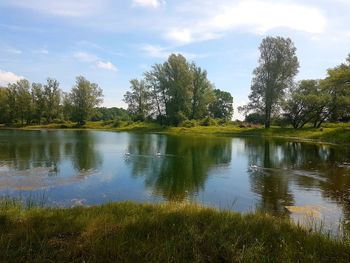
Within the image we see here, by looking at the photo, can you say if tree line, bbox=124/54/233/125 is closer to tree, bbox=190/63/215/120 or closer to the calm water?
tree, bbox=190/63/215/120

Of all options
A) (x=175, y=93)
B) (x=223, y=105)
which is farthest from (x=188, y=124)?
(x=223, y=105)

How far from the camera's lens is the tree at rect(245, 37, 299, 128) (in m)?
71.0

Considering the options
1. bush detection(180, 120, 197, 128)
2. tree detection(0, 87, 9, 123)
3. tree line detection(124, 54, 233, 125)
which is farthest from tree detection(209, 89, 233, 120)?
tree detection(0, 87, 9, 123)

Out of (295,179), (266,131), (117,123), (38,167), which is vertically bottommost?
(295,179)

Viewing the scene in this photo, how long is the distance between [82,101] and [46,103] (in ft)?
45.9

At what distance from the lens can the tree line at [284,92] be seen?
224 ft

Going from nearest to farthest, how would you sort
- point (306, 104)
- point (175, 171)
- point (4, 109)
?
point (175, 171) → point (306, 104) → point (4, 109)

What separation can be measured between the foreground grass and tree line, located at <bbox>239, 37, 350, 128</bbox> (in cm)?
6361

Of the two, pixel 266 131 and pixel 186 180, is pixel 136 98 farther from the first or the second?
pixel 186 180

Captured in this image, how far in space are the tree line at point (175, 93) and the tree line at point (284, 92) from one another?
19.7 m

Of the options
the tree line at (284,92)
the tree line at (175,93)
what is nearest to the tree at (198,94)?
the tree line at (175,93)

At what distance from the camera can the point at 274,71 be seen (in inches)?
2790

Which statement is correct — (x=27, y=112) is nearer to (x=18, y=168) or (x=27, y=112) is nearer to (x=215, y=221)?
(x=18, y=168)

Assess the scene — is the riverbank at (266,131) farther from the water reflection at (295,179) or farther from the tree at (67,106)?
the water reflection at (295,179)
